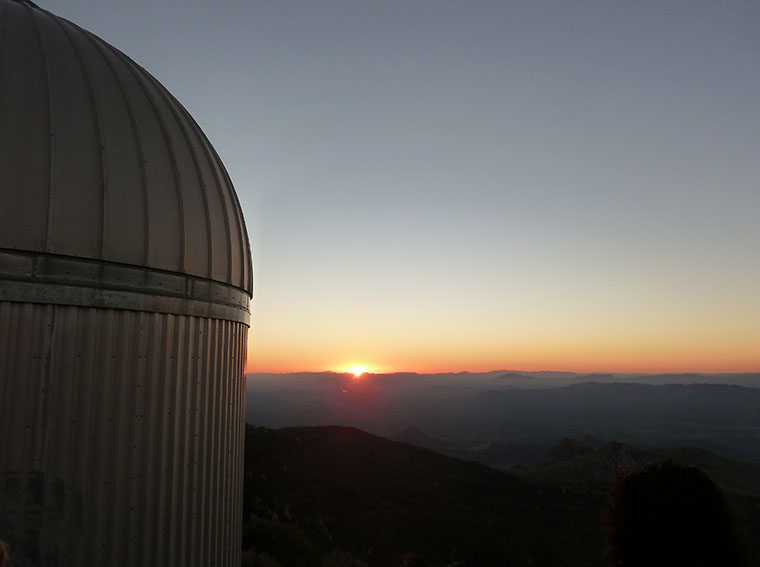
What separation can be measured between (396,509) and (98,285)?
20.5 m

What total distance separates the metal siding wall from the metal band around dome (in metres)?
0.08

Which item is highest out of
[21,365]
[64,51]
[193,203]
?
[64,51]

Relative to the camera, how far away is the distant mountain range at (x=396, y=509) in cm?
1584

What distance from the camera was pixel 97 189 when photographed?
3.79 meters

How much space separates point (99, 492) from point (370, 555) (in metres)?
15.1

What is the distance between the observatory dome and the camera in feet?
11.7

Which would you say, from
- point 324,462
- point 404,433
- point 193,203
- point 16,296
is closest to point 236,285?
point 193,203

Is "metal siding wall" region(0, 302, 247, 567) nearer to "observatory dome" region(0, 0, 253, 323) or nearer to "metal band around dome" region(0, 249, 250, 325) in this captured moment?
"metal band around dome" region(0, 249, 250, 325)

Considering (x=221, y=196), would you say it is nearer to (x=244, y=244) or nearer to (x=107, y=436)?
(x=244, y=244)

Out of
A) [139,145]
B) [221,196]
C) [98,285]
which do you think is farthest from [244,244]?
[98,285]

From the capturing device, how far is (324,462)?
2552cm

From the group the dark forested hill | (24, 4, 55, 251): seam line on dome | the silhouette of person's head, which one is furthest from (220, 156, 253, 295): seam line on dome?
the dark forested hill

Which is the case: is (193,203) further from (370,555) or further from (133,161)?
(370,555)

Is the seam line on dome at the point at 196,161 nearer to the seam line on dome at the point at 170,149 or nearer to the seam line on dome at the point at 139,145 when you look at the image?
the seam line on dome at the point at 170,149
